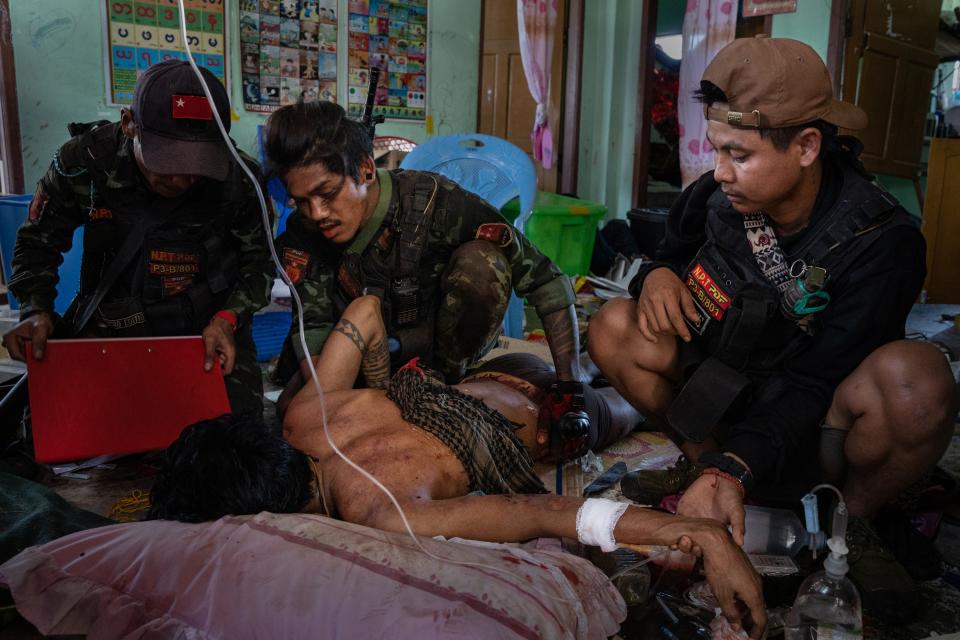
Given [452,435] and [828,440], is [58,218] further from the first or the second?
[828,440]

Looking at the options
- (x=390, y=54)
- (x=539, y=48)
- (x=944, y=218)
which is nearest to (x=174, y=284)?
(x=539, y=48)

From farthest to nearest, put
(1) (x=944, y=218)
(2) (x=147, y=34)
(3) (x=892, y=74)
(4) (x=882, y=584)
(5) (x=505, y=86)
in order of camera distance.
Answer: (5) (x=505, y=86), (2) (x=147, y=34), (3) (x=892, y=74), (1) (x=944, y=218), (4) (x=882, y=584)

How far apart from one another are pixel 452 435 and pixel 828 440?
2.86 feet

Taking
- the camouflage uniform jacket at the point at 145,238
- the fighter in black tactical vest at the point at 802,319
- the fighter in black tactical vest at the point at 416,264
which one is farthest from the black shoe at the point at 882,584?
the camouflage uniform jacket at the point at 145,238

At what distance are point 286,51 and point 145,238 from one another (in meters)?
4.36

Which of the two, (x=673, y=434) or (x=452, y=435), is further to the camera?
(x=673, y=434)

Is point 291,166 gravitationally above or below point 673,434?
above

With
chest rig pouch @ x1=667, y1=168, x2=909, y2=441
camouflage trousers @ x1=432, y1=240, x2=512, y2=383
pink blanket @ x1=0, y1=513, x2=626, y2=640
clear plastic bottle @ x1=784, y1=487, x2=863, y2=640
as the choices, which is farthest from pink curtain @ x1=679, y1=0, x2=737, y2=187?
pink blanket @ x1=0, y1=513, x2=626, y2=640

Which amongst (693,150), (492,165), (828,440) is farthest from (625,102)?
(828,440)

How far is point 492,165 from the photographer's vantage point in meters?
4.07

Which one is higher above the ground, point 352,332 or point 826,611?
point 352,332

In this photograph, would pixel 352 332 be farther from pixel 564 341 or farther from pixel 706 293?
pixel 706 293

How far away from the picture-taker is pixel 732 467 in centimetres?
158

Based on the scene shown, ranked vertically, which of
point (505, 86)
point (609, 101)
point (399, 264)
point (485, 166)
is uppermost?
point (505, 86)
